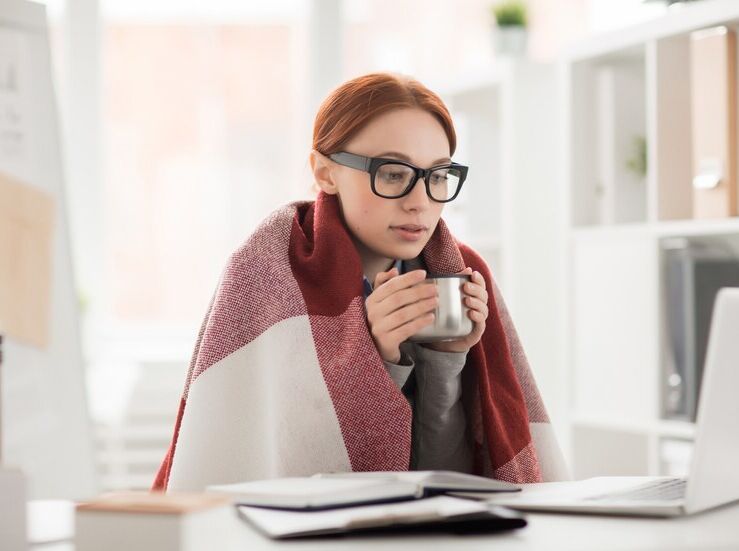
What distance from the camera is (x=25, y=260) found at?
2018 millimetres

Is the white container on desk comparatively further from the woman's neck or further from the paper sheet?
the paper sheet

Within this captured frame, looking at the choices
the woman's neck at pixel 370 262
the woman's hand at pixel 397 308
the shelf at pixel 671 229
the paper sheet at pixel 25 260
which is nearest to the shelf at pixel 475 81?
the shelf at pixel 671 229

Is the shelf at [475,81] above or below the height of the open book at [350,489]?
above

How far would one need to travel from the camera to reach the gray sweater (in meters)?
1.44

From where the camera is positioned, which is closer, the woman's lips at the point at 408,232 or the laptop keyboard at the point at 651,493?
the laptop keyboard at the point at 651,493

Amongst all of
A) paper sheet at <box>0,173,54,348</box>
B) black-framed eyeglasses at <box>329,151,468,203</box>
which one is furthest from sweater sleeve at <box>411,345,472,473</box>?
paper sheet at <box>0,173,54,348</box>

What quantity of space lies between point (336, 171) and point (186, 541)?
880 millimetres

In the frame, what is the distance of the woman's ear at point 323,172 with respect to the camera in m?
1.58

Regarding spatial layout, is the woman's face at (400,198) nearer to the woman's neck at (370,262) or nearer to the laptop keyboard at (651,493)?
the woman's neck at (370,262)

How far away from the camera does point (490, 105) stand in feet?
11.2

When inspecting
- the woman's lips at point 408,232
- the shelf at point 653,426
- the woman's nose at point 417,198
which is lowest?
the shelf at point 653,426

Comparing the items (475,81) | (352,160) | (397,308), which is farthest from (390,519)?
(475,81)

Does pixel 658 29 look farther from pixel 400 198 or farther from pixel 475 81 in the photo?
pixel 400 198

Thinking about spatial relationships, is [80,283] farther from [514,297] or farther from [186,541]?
[186,541]
